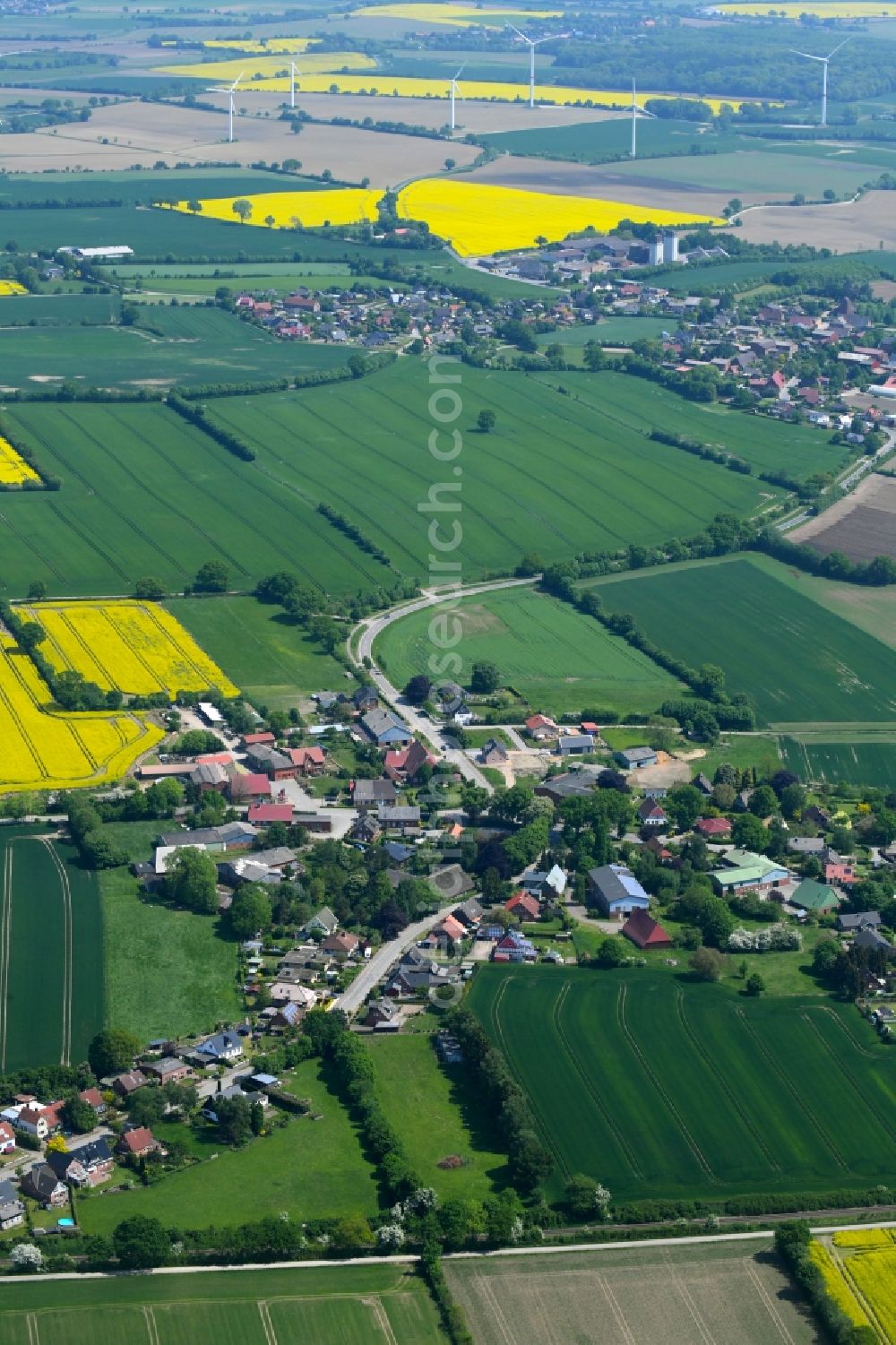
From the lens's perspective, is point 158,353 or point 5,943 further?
point 158,353

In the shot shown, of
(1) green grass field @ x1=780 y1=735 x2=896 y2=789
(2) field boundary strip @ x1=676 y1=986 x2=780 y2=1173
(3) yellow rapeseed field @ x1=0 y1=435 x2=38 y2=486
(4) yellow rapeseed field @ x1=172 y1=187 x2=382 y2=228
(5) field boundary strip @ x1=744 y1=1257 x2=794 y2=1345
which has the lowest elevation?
(1) green grass field @ x1=780 y1=735 x2=896 y2=789

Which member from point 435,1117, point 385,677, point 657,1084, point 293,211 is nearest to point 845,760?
point 385,677

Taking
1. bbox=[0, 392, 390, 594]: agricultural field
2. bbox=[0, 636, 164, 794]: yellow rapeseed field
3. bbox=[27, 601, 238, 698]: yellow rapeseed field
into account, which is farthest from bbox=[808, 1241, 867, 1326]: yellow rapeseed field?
bbox=[0, 392, 390, 594]: agricultural field

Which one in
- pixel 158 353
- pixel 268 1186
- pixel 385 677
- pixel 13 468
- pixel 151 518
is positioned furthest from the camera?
pixel 158 353

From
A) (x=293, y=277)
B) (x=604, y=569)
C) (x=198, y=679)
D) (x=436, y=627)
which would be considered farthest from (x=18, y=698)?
(x=293, y=277)

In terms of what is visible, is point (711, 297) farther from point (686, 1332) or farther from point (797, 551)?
point (686, 1332)

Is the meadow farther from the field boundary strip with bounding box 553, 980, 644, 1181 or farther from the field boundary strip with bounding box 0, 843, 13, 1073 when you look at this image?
the field boundary strip with bounding box 553, 980, 644, 1181

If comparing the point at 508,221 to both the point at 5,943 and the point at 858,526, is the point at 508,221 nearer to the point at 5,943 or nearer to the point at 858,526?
the point at 858,526
